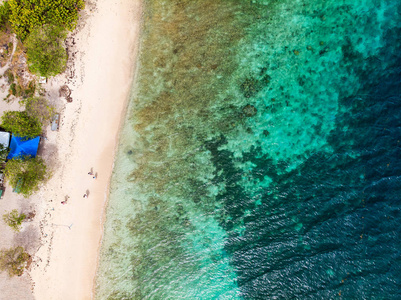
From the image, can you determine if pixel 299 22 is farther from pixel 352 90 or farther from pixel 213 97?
pixel 213 97

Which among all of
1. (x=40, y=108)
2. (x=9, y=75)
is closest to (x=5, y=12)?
(x=9, y=75)

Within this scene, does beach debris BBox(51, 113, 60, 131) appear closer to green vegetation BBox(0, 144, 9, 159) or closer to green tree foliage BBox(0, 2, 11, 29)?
green vegetation BBox(0, 144, 9, 159)

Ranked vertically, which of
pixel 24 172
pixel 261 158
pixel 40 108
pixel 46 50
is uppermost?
pixel 46 50

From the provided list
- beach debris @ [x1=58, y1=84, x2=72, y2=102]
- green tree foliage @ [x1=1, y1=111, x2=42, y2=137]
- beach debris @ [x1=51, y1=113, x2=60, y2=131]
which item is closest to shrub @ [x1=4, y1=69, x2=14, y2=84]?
green tree foliage @ [x1=1, y1=111, x2=42, y2=137]

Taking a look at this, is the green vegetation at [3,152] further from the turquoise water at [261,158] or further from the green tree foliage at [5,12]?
the green tree foliage at [5,12]

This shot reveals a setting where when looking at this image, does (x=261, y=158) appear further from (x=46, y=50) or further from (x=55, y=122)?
(x=46, y=50)

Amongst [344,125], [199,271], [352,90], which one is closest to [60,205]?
[199,271]
